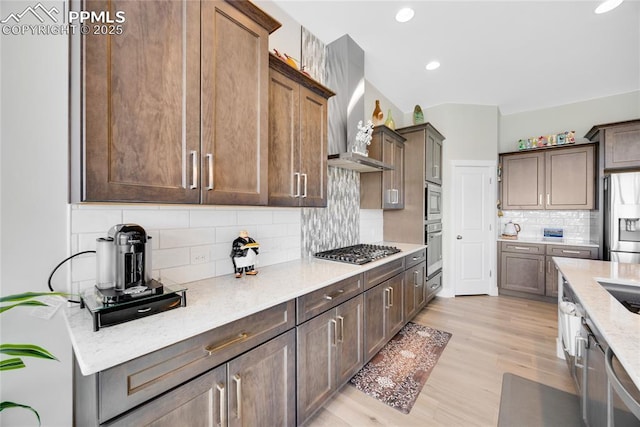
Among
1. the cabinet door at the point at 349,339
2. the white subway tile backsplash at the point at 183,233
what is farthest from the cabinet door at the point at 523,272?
the white subway tile backsplash at the point at 183,233

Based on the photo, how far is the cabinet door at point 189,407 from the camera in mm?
877

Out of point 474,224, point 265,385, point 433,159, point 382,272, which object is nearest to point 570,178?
point 474,224

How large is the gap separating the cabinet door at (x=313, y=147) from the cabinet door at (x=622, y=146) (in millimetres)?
4032

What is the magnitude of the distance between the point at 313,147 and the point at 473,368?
2343 mm

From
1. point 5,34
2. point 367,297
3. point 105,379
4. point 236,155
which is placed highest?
point 5,34

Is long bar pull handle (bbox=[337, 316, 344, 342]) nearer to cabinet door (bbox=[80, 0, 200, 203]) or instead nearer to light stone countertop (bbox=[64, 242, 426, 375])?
light stone countertop (bbox=[64, 242, 426, 375])

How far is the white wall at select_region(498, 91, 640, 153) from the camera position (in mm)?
3811

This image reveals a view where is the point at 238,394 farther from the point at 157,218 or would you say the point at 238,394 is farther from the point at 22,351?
the point at 157,218

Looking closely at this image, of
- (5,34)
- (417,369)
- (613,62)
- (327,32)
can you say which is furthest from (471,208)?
(5,34)

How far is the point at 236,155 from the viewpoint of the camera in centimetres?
141

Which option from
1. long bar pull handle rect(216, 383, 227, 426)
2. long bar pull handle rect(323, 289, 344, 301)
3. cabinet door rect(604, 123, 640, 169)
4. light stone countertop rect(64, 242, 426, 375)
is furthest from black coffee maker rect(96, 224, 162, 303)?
cabinet door rect(604, 123, 640, 169)

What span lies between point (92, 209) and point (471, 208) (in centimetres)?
464

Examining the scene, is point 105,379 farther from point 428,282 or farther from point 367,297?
point 428,282

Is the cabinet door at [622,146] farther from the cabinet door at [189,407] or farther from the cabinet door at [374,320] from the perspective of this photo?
the cabinet door at [189,407]
